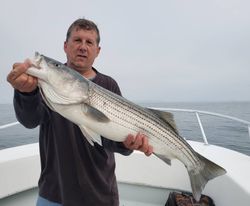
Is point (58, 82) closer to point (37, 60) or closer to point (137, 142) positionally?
point (37, 60)

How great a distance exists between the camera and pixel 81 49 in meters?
3.05

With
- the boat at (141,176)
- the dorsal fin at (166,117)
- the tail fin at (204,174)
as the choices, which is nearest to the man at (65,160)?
the dorsal fin at (166,117)

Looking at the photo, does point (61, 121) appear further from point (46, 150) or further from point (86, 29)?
point (86, 29)

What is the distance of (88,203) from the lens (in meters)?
2.74

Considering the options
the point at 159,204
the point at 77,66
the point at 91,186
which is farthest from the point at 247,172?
the point at 77,66

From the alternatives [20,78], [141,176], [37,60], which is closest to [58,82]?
[37,60]

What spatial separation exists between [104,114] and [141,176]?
11.6ft

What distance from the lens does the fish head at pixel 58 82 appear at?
2.64 meters

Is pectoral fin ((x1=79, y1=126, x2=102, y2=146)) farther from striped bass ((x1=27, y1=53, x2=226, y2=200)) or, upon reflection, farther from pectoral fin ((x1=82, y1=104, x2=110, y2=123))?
pectoral fin ((x1=82, y1=104, x2=110, y2=123))

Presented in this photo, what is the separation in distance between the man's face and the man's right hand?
69 cm

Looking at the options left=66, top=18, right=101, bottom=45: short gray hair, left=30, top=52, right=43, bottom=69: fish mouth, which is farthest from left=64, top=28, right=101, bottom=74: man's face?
left=30, top=52, right=43, bottom=69: fish mouth

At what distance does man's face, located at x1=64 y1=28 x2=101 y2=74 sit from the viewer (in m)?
3.06

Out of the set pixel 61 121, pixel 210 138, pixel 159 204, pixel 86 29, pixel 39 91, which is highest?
pixel 86 29

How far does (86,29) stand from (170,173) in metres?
3.85
